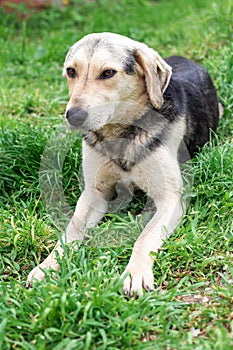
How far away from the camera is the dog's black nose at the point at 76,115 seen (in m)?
3.54

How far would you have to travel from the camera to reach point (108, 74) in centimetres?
371

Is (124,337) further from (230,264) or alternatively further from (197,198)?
(197,198)

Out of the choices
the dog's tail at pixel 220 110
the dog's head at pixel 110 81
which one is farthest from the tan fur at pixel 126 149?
the dog's tail at pixel 220 110

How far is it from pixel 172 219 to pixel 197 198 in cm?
37

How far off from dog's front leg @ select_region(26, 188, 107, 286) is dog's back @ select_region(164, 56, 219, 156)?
910 mm

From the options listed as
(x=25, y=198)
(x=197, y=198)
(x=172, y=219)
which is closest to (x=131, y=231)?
(x=172, y=219)

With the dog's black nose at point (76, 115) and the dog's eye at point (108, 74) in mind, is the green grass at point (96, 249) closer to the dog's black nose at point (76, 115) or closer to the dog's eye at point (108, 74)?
the dog's black nose at point (76, 115)

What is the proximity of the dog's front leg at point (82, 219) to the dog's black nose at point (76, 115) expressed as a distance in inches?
30.3

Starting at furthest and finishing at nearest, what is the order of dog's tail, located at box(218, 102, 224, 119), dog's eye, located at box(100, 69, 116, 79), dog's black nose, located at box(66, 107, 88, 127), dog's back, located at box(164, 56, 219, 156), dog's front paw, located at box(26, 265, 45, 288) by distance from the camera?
dog's tail, located at box(218, 102, 224, 119)
dog's back, located at box(164, 56, 219, 156)
dog's eye, located at box(100, 69, 116, 79)
dog's black nose, located at box(66, 107, 88, 127)
dog's front paw, located at box(26, 265, 45, 288)

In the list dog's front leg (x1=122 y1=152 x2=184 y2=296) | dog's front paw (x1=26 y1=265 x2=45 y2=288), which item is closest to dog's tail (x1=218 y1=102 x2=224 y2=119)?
dog's front leg (x1=122 y1=152 x2=184 y2=296)

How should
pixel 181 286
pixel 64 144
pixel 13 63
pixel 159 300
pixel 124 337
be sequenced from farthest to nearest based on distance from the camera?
pixel 13 63 < pixel 64 144 < pixel 181 286 < pixel 159 300 < pixel 124 337

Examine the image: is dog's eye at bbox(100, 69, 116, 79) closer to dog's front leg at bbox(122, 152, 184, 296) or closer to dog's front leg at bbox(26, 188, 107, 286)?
dog's front leg at bbox(122, 152, 184, 296)

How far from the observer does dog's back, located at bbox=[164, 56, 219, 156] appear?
4406 mm

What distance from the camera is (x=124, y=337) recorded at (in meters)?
2.84
